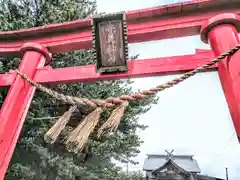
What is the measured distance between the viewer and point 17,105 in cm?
239

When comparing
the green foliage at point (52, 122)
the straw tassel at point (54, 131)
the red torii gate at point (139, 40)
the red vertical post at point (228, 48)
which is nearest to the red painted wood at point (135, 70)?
the red torii gate at point (139, 40)

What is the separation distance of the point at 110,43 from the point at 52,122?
9.00 ft

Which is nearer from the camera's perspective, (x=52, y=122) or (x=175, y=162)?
(x=52, y=122)

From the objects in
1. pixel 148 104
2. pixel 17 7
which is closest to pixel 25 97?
pixel 17 7

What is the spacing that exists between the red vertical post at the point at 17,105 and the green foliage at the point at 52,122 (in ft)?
6.26

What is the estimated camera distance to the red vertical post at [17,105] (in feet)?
7.12

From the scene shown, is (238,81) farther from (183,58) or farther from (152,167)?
(152,167)

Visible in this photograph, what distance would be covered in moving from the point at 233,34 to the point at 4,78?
106 inches

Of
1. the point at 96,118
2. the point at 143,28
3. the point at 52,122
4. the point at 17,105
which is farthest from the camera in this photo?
the point at 52,122

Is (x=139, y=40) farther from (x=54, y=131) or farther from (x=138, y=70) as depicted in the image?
(x=54, y=131)

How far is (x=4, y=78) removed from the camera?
2764 millimetres

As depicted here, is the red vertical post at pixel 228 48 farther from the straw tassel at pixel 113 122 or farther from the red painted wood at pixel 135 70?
the straw tassel at pixel 113 122

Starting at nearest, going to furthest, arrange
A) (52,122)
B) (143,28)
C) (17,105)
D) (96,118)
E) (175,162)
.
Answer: (96,118)
(17,105)
(143,28)
(52,122)
(175,162)

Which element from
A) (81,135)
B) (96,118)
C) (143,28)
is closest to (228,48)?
(143,28)
